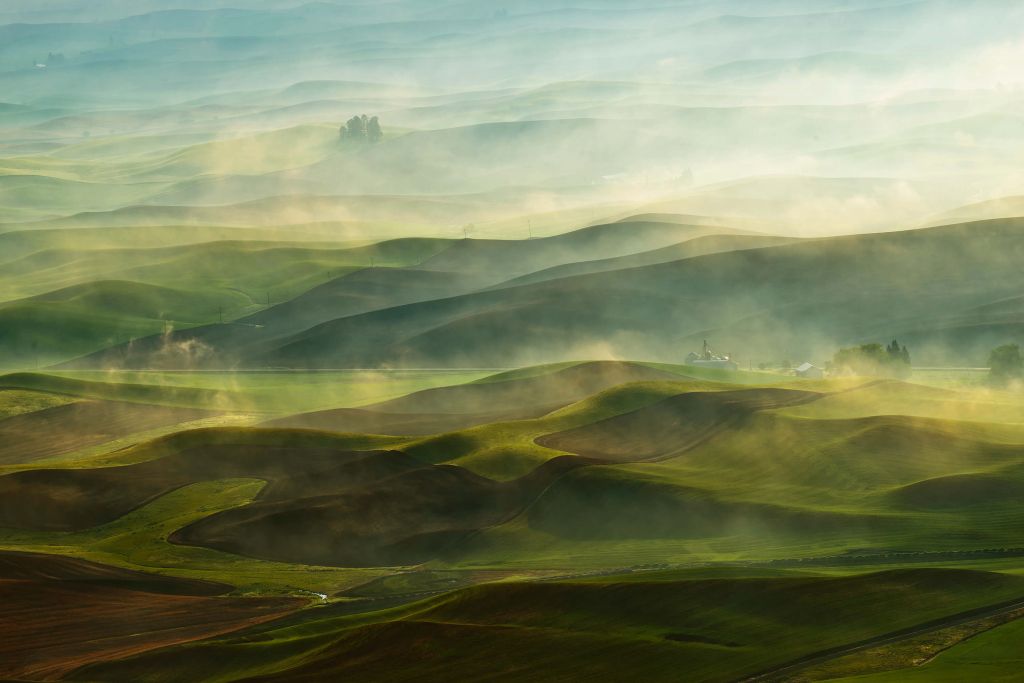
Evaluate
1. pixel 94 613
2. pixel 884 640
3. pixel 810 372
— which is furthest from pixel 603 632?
pixel 810 372

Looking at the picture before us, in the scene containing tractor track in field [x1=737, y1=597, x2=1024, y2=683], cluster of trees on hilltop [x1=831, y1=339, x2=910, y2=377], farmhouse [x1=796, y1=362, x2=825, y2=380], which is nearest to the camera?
tractor track in field [x1=737, y1=597, x2=1024, y2=683]

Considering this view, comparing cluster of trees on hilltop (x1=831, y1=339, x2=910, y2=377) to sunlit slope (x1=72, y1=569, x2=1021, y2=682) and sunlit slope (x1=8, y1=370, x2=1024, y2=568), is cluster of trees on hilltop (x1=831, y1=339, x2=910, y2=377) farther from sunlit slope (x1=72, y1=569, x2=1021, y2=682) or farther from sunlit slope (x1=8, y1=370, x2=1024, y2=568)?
sunlit slope (x1=72, y1=569, x2=1021, y2=682)

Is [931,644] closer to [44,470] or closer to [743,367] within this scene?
[44,470]

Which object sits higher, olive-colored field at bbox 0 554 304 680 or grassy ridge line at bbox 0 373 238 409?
grassy ridge line at bbox 0 373 238 409

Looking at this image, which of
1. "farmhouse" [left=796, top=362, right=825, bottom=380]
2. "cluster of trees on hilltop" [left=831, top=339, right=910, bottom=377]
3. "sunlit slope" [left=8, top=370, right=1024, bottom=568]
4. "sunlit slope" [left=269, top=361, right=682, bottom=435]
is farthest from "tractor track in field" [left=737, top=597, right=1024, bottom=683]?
"farmhouse" [left=796, top=362, right=825, bottom=380]

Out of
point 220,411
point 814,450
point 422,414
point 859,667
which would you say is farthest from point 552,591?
point 220,411

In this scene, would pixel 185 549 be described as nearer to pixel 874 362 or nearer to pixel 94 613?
pixel 94 613
